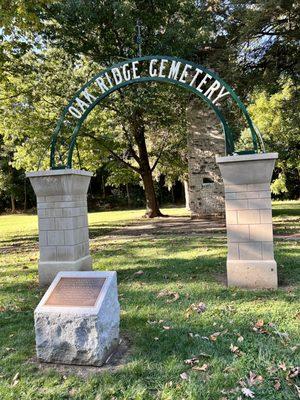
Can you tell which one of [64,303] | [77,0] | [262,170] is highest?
[77,0]

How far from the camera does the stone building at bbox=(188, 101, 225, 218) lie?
51.8ft

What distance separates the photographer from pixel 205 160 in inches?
625

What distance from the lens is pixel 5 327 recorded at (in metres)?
4.58

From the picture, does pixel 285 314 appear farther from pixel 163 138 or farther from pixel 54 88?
pixel 163 138

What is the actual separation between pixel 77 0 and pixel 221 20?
498cm

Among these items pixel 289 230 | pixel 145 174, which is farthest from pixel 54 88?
pixel 289 230

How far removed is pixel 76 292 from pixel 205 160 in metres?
12.7

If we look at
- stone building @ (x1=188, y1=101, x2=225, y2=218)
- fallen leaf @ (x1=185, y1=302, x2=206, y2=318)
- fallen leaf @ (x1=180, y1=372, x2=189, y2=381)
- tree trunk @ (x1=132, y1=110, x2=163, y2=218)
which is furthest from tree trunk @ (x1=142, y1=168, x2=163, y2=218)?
fallen leaf @ (x1=180, y1=372, x2=189, y2=381)

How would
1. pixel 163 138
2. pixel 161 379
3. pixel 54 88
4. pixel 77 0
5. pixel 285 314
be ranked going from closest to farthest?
pixel 161 379
pixel 285 314
pixel 77 0
pixel 54 88
pixel 163 138

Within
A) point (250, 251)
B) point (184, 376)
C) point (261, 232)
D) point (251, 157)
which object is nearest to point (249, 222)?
point (261, 232)

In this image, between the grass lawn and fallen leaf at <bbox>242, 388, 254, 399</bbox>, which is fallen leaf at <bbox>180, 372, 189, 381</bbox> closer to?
the grass lawn

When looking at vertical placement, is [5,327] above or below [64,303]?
below

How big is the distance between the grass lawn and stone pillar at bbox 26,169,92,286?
58 cm

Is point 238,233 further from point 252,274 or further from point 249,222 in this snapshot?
point 252,274
